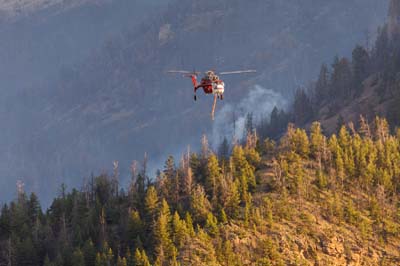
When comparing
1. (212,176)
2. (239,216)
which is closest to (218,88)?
(239,216)

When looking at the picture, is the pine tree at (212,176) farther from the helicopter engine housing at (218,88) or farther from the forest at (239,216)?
the helicopter engine housing at (218,88)

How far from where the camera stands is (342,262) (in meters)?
152

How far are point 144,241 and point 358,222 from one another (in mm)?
47447

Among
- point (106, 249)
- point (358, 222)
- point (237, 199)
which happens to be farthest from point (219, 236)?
point (358, 222)

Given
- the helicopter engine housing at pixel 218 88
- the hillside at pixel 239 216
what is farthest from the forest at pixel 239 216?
the helicopter engine housing at pixel 218 88

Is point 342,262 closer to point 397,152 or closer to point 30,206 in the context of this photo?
point 397,152

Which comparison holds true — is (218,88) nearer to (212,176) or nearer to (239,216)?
(239,216)

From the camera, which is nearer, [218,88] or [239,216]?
[218,88]

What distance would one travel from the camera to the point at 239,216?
155250 millimetres

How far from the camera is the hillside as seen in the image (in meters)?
145

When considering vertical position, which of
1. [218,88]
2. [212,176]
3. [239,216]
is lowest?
[239,216]

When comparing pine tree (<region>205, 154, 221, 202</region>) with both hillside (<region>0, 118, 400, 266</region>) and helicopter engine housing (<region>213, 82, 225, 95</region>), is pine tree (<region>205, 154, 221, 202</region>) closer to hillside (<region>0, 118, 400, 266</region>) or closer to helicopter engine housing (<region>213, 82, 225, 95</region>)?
hillside (<region>0, 118, 400, 266</region>)

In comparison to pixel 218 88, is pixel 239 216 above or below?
below

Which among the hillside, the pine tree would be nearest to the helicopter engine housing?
the hillside
